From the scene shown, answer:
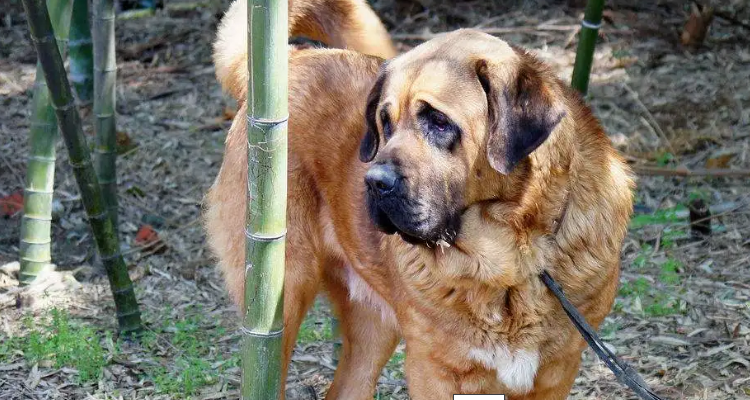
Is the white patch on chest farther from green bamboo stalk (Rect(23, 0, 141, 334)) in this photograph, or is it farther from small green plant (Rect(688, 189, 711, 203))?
small green plant (Rect(688, 189, 711, 203))

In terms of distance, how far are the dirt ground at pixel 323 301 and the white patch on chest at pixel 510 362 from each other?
125cm

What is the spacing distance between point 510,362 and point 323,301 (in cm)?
233

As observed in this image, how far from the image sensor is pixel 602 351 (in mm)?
3189

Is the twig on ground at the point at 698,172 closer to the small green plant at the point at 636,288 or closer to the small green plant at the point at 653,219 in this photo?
the small green plant at the point at 653,219

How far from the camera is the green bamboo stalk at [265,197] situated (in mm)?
2822

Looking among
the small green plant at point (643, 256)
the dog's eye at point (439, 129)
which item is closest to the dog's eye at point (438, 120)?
the dog's eye at point (439, 129)

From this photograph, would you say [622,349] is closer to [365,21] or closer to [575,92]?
[575,92]

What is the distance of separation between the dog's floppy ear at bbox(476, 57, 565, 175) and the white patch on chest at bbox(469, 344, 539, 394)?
711mm

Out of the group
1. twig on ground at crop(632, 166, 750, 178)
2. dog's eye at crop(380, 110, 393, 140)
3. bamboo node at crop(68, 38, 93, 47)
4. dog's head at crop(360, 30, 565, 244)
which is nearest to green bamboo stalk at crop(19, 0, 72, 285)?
bamboo node at crop(68, 38, 93, 47)

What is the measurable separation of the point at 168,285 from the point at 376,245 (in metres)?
2.25

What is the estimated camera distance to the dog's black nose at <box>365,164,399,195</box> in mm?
3129

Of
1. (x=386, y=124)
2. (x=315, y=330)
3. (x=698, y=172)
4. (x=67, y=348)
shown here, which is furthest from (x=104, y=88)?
(x=698, y=172)

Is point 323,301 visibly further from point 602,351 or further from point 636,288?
point 602,351

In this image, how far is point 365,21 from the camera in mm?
4574
